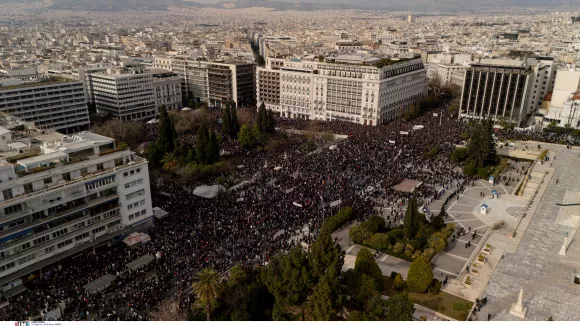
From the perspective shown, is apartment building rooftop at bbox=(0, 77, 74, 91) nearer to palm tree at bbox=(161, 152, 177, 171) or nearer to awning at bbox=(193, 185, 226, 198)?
palm tree at bbox=(161, 152, 177, 171)

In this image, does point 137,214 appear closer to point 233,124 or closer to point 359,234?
point 359,234

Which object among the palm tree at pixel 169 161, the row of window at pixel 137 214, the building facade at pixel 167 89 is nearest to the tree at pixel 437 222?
the row of window at pixel 137 214

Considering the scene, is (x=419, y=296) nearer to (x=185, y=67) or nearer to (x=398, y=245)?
(x=398, y=245)

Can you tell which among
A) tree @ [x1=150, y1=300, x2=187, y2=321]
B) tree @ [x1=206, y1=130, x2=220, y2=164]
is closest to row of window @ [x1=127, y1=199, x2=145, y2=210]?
tree @ [x1=150, y1=300, x2=187, y2=321]

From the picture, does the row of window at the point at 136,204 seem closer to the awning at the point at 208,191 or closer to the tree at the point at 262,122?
the awning at the point at 208,191

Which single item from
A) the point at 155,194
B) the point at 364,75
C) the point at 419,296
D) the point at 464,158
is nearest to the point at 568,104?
the point at 464,158

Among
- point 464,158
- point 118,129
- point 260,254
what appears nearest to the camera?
point 260,254

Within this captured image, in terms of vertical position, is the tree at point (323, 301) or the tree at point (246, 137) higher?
the tree at point (323, 301)
